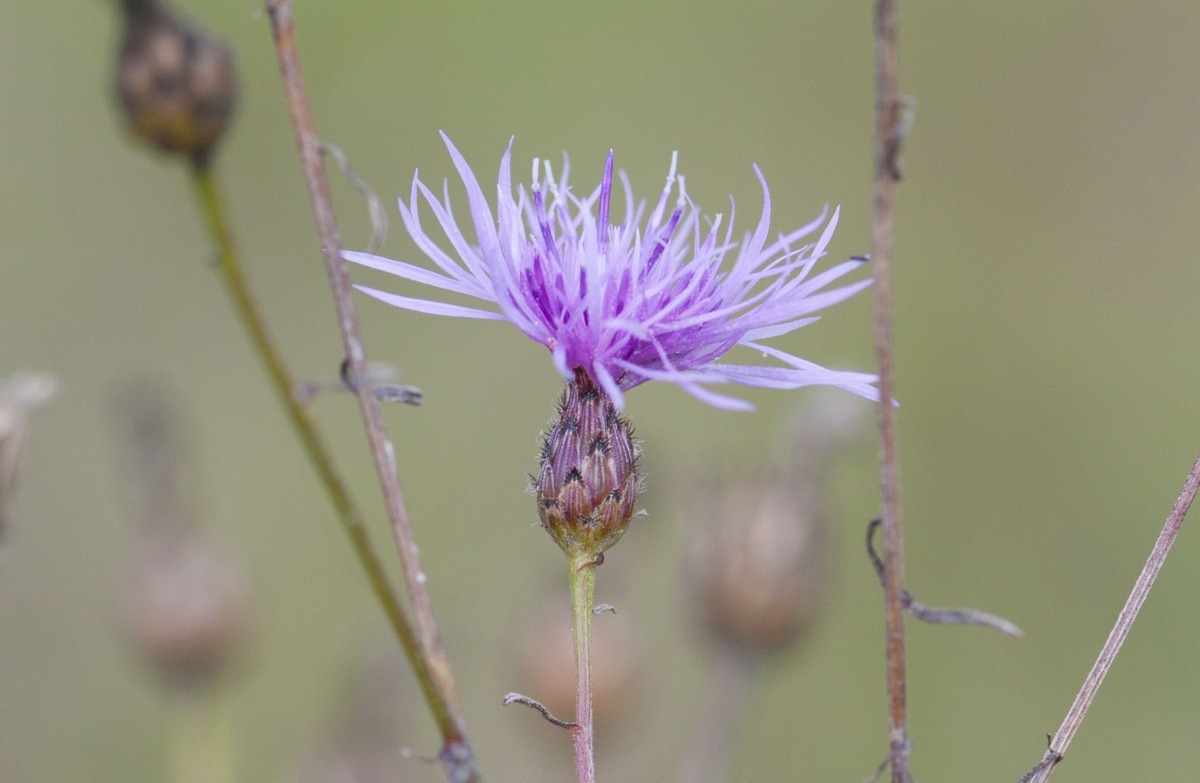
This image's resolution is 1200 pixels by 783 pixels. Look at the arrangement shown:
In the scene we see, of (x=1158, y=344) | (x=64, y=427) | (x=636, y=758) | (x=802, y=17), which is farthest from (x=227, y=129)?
(x=802, y=17)

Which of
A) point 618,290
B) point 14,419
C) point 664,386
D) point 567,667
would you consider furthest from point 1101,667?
point 664,386

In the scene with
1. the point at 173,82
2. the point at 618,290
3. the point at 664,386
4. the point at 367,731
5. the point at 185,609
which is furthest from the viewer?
the point at 664,386

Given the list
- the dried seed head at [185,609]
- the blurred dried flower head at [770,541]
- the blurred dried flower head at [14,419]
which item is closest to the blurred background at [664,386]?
the blurred dried flower head at [770,541]

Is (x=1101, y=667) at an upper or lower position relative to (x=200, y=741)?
upper

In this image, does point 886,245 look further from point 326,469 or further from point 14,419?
point 14,419

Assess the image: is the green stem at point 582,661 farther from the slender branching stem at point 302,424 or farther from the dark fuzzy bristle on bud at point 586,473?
the slender branching stem at point 302,424

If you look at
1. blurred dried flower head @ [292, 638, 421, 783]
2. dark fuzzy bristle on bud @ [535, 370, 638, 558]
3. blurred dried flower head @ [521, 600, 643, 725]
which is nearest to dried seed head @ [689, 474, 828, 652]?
blurred dried flower head @ [521, 600, 643, 725]
